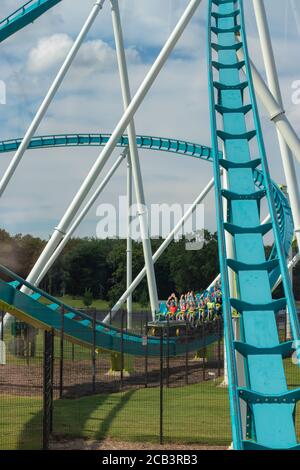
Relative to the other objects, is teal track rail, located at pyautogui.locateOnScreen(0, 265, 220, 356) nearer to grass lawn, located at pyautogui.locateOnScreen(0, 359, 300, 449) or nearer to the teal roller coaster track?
the teal roller coaster track

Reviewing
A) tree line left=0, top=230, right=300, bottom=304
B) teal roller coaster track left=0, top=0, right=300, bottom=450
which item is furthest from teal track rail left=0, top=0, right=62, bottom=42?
tree line left=0, top=230, right=300, bottom=304

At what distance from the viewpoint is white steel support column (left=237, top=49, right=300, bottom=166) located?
34.1ft

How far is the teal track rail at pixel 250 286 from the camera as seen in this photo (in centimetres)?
584

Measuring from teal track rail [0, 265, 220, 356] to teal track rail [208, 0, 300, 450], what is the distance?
405 centimetres

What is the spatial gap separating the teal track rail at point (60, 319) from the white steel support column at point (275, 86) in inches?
125

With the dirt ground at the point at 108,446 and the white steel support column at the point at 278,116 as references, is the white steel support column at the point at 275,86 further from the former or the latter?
the dirt ground at the point at 108,446

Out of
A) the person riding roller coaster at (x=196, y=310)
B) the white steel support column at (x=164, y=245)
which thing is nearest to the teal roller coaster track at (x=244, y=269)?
the person riding roller coaster at (x=196, y=310)

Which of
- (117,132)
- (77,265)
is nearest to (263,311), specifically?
(117,132)

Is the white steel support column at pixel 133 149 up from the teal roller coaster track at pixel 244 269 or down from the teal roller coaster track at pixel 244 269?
up

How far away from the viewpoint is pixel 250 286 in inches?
281

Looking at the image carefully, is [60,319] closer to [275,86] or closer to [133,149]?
[133,149]

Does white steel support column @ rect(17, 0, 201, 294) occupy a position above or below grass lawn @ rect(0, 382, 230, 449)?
above

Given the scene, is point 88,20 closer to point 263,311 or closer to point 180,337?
point 180,337

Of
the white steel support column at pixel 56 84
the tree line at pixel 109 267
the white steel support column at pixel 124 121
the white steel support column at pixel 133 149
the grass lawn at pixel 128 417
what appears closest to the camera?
the grass lawn at pixel 128 417
